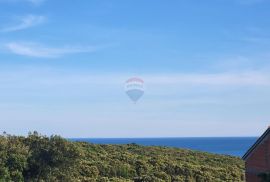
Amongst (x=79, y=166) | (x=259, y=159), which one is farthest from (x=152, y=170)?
(x=259, y=159)

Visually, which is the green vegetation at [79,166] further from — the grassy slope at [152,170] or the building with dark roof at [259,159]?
the building with dark roof at [259,159]

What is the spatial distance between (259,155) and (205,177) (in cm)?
2197

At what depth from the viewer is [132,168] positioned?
59406 millimetres

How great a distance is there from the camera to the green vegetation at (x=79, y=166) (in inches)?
1745

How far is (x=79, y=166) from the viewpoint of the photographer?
50.7m

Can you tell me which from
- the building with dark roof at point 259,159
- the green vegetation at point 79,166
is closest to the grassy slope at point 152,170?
the green vegetation at point 79,166

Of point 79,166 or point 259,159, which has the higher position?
point 259,159

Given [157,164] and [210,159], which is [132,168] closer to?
[157,164]

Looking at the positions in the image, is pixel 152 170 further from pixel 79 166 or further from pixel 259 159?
pixel 259 159

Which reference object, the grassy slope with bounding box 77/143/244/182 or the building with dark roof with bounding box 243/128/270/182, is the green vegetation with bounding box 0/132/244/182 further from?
the building with dark roof with bounding box 243/128/270/182

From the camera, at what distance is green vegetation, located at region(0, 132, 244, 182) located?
44312mm

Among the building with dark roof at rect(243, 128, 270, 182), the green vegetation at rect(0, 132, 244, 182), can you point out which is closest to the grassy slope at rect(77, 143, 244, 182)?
the green vegetation at rect(0, 132, 244, 182)

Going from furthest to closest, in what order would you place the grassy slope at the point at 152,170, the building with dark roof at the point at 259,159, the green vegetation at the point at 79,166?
the grassy slope at the point at 152,170 → the green vegetation at the point at 79,166 → the building with dark roof at the point at 259,159

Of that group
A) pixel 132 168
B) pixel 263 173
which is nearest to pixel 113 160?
pixel 132 168
